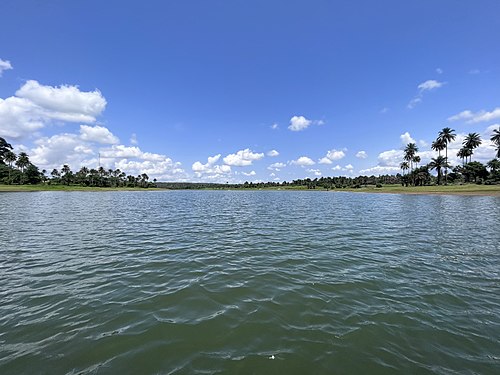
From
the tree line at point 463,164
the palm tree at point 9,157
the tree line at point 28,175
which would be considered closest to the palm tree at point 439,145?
the tree line at point 463,164

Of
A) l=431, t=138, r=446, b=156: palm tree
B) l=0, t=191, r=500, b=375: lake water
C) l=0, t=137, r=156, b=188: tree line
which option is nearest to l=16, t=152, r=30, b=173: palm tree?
l=0, t=137, r=156, b=188: tree line

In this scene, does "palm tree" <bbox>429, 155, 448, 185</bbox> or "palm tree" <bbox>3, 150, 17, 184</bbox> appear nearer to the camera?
"palm tree" <bbox>429, 155, 448, 185</bbox>

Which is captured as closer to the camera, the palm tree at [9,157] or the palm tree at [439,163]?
the palm tree at [439,163]

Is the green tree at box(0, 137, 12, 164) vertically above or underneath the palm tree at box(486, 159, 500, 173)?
above

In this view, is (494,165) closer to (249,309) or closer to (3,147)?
(249,309)

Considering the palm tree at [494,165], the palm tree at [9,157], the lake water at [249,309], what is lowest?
the lake water at [249,309]

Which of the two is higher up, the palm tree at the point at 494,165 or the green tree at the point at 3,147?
the green tree at the point at 3,147

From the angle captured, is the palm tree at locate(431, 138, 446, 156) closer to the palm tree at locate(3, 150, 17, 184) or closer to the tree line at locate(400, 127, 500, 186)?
the tree line at locate(400, 127, 500, 186)

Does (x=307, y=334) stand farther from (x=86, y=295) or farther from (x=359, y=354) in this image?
(x=86, y=295)

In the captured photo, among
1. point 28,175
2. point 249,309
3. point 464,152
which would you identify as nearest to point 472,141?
point 464,152

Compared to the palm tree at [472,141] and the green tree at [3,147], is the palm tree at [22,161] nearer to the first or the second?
the green tree at [3,147]

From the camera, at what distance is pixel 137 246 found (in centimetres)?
1616

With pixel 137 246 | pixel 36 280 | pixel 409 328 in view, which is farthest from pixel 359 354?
pixel 137 246

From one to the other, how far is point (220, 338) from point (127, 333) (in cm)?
250
